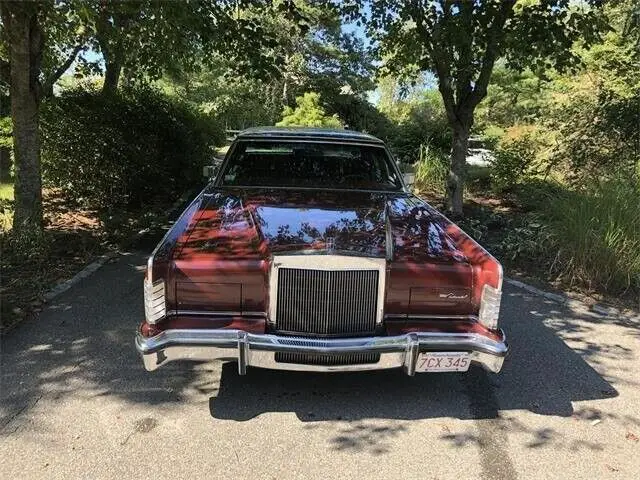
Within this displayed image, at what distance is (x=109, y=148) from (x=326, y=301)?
6793 mm

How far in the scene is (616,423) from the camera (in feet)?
11.5

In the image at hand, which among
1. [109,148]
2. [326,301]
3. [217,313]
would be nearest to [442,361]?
[326,301]

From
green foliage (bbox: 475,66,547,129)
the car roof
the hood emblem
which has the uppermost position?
green foliage (bbox: 475,66,547,129)

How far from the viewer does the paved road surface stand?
2955mm

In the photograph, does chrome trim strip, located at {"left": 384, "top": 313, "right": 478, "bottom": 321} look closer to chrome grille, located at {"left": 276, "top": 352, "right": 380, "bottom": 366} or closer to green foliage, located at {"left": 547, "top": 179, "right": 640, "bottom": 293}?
chrome grille, located at {"left": 276, "top": 352, "right": 380, "bottom": 366}

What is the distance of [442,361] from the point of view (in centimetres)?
326

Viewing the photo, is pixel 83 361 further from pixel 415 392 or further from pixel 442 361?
pixel 442 361

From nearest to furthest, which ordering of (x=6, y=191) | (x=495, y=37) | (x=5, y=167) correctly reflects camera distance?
1. (x=495, y=37)
2. (x=6, y=191)
3. (x=5, y=167)

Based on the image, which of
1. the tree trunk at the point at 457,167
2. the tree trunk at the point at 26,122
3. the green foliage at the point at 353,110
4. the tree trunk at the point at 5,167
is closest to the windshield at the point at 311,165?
the tree trunk at the point at 26,122

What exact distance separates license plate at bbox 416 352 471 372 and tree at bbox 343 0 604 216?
5310 mm

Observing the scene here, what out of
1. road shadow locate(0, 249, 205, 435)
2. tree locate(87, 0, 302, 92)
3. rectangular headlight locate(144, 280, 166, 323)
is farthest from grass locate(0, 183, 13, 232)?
rectangular headlight locate(144, 280, 166, 323)

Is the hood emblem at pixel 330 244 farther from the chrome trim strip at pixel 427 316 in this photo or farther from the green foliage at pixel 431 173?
the green foliage at pixel 431 173

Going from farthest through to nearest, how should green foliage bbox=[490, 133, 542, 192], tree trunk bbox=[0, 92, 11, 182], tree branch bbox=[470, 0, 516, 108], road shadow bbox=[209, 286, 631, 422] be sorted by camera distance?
green foliage bbox=[490, 133, 542, 192] < tree trunk bbox=[0, 92, 11, 182] < tree branch bbox=[470, 0, 516, 108] < road shadow bbox=[209, 286, 631, 422]

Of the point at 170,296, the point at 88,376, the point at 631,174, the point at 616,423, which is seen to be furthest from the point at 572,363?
the point at 631,174
